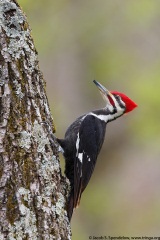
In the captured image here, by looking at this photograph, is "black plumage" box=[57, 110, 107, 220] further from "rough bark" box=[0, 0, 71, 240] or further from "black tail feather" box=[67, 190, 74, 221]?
"rough bark" box=[0, 0, 71, 240]

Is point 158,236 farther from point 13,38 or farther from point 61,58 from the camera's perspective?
point 13,38

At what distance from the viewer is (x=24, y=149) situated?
10.4 ft

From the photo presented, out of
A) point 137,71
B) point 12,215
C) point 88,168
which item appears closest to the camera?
point 12,215

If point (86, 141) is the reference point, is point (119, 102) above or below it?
above

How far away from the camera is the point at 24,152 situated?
3162 mm

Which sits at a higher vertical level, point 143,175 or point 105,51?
point 105,51

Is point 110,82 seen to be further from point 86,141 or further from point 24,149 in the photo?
point 24,149

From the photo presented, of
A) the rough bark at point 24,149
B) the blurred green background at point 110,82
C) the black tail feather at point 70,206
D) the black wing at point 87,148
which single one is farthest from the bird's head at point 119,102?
the blurred green background at point 110,82

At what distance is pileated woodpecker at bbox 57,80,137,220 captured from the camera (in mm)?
4195

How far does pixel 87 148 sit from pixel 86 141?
69mm

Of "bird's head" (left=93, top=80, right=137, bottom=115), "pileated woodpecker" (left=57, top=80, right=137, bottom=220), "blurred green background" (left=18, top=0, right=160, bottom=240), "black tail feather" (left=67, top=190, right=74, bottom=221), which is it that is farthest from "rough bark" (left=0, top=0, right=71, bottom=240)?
"blurred green background" (left=18, top=0, right=160, bottom=240)

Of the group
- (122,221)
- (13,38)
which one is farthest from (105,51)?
(13,38)

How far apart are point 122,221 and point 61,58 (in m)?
2.63

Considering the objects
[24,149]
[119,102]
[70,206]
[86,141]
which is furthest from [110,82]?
[24,149]
